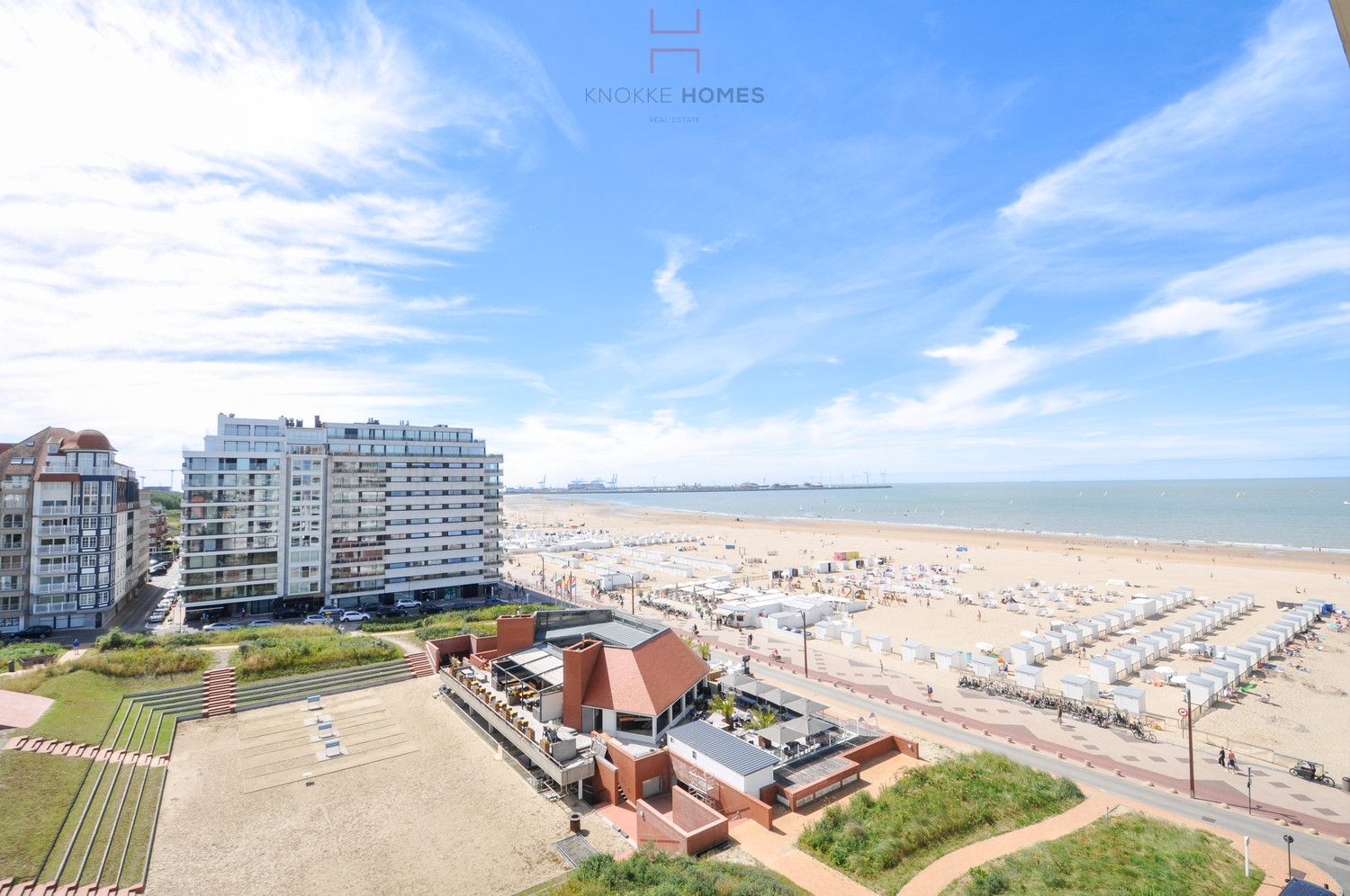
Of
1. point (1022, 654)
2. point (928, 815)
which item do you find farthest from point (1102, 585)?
point (928, 815)

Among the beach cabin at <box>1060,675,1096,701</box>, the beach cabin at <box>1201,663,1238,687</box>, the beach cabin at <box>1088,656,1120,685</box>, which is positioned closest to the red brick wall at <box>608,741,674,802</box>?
the beach cabin at <box>1060,675,1096,701</box>

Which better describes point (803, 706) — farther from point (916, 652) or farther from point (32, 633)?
point (32, 633)

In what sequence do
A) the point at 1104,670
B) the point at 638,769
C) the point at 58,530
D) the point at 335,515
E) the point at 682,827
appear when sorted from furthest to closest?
the point at 335,515
the point at 58,530
the point at 1104,670
the point at 638,769
the point at 682,827

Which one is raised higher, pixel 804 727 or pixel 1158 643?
pixel 804 727

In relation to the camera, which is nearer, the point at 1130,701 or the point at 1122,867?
the point at 1122,867

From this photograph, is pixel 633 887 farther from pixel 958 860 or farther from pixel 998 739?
pixel 998 739

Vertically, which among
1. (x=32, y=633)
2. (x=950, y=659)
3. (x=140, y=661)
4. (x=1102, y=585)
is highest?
(x=140, y=661)
